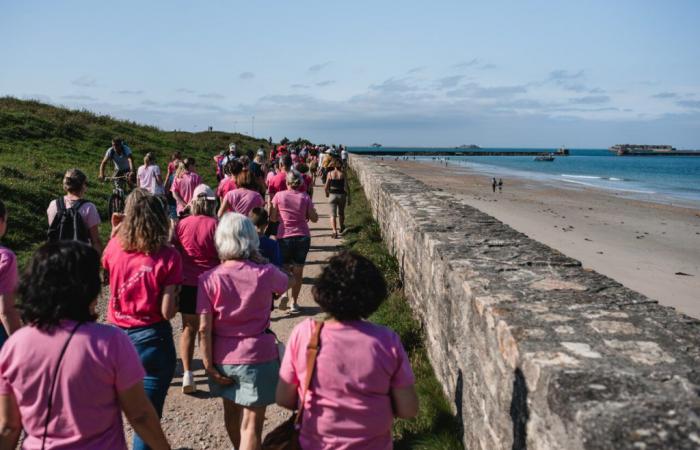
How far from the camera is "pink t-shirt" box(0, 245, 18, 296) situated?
9.75ft

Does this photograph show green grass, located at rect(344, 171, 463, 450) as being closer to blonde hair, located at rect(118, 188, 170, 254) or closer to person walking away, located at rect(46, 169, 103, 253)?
blonde hair, located at rect(118, 188, 170, 254)

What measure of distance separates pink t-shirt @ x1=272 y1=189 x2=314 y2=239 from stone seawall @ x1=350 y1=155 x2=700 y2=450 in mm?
2161

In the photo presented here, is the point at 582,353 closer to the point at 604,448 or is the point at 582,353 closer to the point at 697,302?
the point at 604,448

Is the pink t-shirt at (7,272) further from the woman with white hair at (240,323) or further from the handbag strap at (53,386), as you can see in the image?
the handbag strap at (53,386)

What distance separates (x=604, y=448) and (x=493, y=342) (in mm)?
991

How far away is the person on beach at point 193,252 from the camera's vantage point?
4160mm

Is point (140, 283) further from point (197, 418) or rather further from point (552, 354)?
point (552, 354)

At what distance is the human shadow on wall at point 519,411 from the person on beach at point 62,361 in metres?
1.54

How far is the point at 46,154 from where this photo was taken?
17.3 meters

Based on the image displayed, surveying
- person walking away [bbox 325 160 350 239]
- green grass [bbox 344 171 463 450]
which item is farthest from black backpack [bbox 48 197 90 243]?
person walking away [bbox 325 160 350 239]

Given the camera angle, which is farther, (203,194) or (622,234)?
(622,234)

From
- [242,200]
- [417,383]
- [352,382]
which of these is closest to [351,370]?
[352,382]

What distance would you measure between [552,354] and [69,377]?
1.85m

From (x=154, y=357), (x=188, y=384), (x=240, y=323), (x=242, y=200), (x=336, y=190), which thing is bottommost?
(x=188, y=384)
